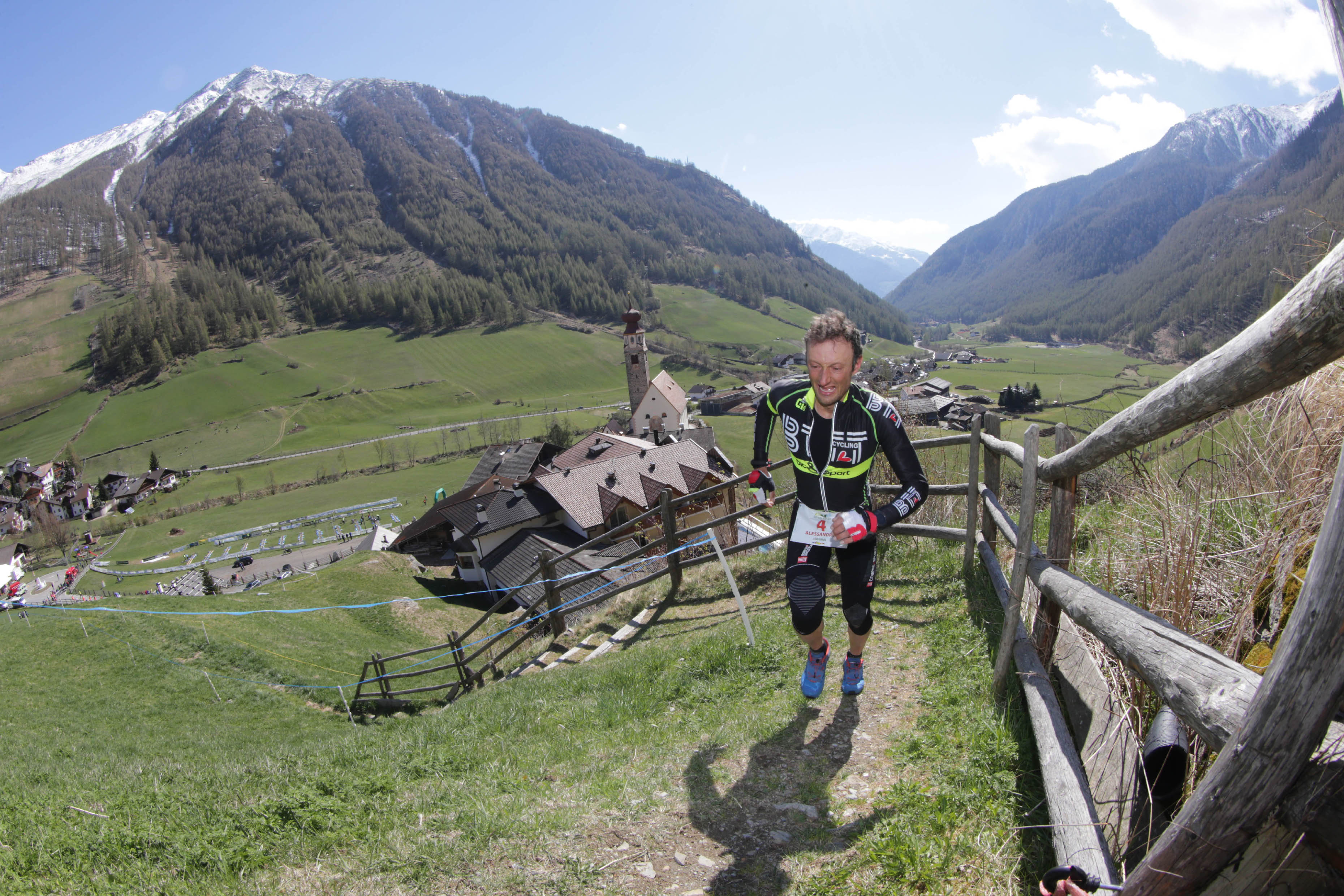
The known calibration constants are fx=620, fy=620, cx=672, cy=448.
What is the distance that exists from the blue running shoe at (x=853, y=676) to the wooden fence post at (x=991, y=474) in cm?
201

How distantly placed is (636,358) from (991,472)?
7527 cm

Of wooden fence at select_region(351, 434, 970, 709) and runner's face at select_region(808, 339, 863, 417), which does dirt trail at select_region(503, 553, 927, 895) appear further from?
wooden fence at select_region(351, 434, 970, 709)

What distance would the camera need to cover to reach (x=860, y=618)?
4.91 meters

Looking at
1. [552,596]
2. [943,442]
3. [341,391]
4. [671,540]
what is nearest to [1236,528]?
[943,442]

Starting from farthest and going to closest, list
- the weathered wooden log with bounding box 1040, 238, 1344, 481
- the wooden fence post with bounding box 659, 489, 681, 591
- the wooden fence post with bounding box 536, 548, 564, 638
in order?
the wooden fence post with bounding box 536, 548, 564, 638, the wooden fence post with bounding box 659, 489, 681, 591, the weathered wooden log with bounding box 1040, 238, 1344, 481

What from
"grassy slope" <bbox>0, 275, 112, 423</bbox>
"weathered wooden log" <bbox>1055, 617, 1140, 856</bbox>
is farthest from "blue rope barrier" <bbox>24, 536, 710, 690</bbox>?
"grassy slope" <bbox>0, 275, 112, 423</bbox>

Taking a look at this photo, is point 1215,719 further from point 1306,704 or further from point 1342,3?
point 1342,3

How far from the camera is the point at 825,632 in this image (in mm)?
6387

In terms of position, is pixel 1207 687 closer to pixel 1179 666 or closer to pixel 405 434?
pixel 1179 666

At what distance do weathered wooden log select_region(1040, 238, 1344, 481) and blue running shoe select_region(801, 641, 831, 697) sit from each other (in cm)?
303

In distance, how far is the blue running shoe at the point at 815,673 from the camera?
5.00 metres

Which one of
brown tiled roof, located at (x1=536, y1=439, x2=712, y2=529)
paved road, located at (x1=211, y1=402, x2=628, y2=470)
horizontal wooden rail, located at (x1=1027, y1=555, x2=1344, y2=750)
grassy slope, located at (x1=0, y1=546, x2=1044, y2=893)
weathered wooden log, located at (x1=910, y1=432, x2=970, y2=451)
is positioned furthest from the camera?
paved road, located at (x1=211, y1=402, x2=628, y2=470)

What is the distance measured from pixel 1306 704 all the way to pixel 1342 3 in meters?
1.57

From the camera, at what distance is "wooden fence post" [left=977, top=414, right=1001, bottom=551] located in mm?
6012
